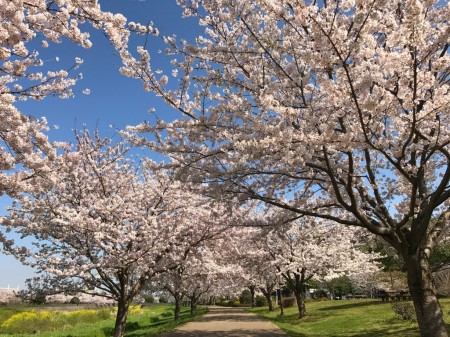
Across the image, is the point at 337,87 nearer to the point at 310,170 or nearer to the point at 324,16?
the point at 324,16

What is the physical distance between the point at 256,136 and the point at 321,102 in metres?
1.63

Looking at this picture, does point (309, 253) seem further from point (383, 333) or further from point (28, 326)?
point (28, 326)


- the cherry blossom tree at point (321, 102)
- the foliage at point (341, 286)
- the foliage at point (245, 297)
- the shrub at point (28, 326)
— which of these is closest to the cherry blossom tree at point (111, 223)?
the cherry blossom tree at point (321, 102)

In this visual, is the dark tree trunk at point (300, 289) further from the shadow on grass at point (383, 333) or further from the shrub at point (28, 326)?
the shrub at point (28, 326)

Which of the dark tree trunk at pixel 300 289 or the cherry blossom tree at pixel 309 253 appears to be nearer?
the cherry blossom tree at pixel 309 253

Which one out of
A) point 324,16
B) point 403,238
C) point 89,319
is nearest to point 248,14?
point 324,16

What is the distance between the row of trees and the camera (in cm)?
555

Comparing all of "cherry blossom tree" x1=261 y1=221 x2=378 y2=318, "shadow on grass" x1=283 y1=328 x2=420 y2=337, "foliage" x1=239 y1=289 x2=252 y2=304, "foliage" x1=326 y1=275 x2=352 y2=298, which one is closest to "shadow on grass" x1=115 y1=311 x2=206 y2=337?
"shadow on grass" x1=283 y1=328 x2=420 y2=337

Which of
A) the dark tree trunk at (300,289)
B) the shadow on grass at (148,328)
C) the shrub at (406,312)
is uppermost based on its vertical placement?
the dark tree trunk at (300,289)

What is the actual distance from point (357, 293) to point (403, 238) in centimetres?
6132

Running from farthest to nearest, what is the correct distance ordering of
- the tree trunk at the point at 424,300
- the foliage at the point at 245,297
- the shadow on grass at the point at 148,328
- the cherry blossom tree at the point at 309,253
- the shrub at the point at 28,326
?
the foliage at the point at 245,297, the shrub at the point at 28,326, the cherry blossom tree at the point at 309,253, the shadow on grass at the point at 148,328, the tree trunk at the point at 424,300

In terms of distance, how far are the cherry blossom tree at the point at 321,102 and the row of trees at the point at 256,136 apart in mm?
36

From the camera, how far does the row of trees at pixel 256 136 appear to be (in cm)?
555

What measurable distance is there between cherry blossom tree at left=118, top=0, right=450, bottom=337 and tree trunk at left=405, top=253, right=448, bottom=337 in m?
0.02
